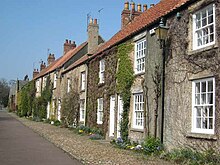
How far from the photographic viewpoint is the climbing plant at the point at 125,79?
15.0 metres

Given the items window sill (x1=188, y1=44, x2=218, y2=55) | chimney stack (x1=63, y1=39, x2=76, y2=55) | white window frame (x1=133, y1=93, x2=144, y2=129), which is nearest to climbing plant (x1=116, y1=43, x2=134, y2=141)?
white window frame (x1=133, y1=93, x2=144, y2=129)

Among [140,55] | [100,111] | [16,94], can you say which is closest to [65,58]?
[100,111]

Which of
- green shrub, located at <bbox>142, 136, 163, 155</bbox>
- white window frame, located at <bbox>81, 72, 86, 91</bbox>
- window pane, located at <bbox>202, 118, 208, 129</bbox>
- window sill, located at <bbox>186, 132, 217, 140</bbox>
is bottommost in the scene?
green shrub, located at <bbox>142, 136, 163, 155</bbox>

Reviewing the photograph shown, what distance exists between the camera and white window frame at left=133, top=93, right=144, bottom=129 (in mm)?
13958

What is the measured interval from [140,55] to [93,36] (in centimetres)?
1074

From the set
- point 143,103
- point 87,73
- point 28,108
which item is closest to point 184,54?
point 143,103

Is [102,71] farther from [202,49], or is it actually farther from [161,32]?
[202,49]

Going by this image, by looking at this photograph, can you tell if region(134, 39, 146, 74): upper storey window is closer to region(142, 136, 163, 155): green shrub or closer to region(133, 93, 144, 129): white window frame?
region(133, 93, 144, 129): white window frame

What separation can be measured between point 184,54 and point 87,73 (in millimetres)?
12347

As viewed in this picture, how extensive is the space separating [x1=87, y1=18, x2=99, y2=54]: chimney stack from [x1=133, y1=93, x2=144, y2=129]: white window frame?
10255mm

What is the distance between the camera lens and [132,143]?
1424 cm

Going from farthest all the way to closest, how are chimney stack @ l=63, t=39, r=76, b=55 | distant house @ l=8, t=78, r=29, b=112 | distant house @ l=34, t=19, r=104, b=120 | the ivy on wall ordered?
distant house @ l=8, t=78, r=29, b=112
chimney stack @ l=63, t=39, r=76, b=55
distant house @ l=34, t=19, r=104, b=120
the ivy on wall

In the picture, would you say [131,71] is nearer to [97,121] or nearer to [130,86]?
[130,86]

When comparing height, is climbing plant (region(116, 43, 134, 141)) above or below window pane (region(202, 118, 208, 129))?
above
